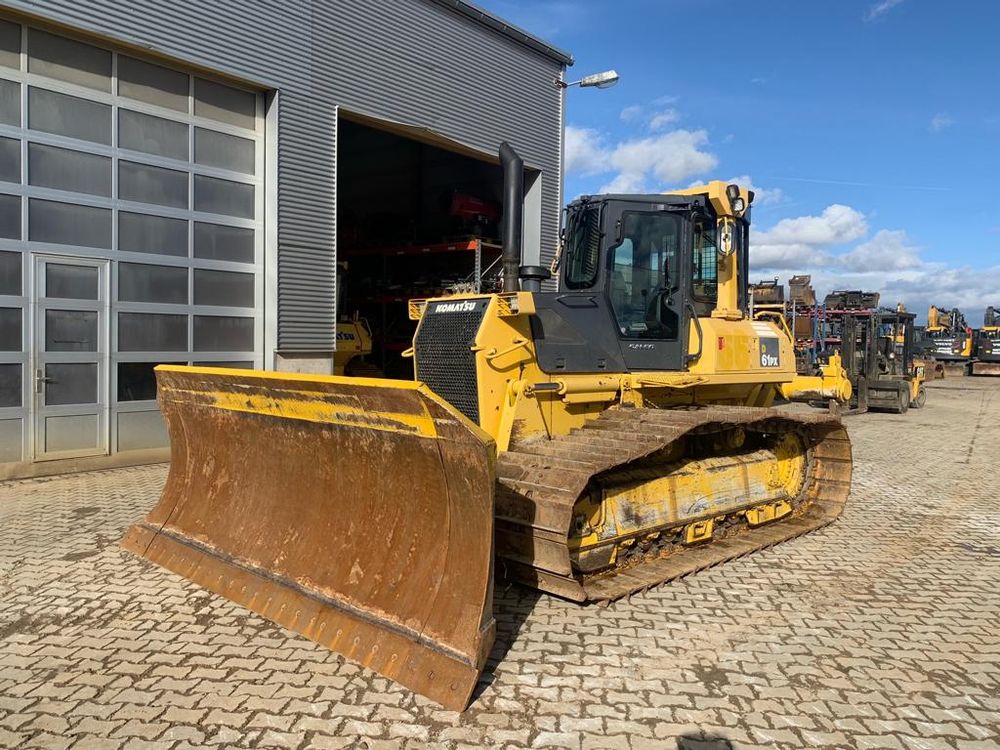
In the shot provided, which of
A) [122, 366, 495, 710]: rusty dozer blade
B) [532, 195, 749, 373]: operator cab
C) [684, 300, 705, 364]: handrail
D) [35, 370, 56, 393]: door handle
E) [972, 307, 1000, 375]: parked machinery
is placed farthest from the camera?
[972, 307, 1000, 375]: parked machinery

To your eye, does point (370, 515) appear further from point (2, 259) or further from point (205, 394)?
point (2, 259)

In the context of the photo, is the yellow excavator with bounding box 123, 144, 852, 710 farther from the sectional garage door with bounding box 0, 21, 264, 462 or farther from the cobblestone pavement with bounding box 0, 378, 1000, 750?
the sectional garage door with bounding box 0, 21, 264, 462

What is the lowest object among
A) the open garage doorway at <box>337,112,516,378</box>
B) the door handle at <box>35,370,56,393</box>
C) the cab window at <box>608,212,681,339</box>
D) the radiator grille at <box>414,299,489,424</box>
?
the door handle at <box>35,370,56,393</box>

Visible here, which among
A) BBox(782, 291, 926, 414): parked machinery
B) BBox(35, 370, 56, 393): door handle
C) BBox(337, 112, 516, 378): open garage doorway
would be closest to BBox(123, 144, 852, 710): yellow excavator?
BBox(35, 370, 56, 393): door handle

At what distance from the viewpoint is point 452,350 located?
214 inches

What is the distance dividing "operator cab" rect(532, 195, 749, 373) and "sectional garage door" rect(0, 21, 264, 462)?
5.73m

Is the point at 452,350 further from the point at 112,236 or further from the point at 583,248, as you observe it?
the point at 112,236

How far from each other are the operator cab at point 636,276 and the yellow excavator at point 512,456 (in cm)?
2

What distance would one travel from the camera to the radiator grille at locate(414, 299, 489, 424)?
17.2 ft

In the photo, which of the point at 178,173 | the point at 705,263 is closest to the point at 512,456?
the point at 705,263

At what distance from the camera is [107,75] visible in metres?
8.91

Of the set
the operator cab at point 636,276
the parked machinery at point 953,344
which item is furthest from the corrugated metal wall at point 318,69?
the parked machinery at point 953,344

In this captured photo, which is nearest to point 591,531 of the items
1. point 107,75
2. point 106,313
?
point 106,313

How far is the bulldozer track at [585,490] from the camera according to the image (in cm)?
430
